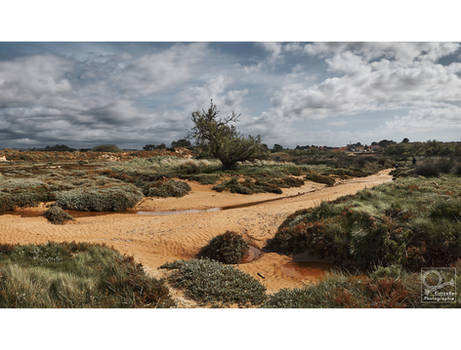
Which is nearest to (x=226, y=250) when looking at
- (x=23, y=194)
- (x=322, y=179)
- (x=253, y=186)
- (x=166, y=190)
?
(x=166, y=190)

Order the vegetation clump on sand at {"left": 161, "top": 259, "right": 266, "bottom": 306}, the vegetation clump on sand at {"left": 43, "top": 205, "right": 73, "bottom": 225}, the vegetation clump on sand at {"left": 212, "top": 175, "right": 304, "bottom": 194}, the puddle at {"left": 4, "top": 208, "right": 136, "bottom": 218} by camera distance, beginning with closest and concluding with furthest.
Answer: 1. the vegetation clump on sand at {"left": 161, "top": 259, "right": 266, "bottom": 306}
2. the vegetation clump on sand at {"left": 43, "top": 205, "right": 73, "bottom": 225}
3. the puddle at {"left": 4, "top": 208, "right": 136, "bottom": 218}
4. the vegetation clump on sand at {"left": 212, "top": 175, "right": 304, "bottom": 194}

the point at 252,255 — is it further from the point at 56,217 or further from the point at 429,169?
the point at 429,169

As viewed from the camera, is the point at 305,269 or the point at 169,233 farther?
the point at 169,233

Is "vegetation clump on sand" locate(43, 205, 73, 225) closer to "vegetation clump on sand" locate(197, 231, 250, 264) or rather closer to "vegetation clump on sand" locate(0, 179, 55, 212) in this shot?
"vegetation clump on sand" locate(0, 179, 55, 212)

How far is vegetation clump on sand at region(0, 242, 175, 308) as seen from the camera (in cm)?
367

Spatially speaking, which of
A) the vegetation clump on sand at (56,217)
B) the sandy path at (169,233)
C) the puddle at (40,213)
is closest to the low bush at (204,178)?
the puddle at (40,213)

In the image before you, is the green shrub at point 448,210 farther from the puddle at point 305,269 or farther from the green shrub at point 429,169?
the green shrub at point 429,169

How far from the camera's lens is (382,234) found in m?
6.78

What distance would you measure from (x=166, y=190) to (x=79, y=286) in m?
15.2

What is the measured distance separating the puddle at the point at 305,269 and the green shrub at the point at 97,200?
12.0 meters

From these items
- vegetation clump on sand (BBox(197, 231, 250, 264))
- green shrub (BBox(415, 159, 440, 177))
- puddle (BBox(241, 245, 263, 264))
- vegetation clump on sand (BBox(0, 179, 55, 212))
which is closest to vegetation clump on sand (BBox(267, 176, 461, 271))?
puddle (BBox(241, 245, 263, 264))

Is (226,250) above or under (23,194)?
under

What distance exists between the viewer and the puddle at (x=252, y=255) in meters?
7.91

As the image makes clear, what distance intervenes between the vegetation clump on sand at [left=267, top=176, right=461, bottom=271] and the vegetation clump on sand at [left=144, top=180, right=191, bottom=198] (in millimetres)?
11507
